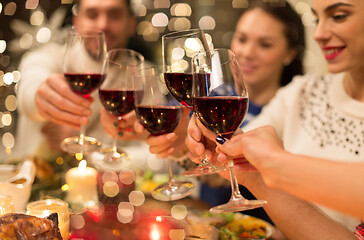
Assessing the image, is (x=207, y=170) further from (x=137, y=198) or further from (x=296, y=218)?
(x=137, y=198)

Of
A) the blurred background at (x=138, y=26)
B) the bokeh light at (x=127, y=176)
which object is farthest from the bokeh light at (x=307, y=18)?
the bokeh light at (x=127, y=176)

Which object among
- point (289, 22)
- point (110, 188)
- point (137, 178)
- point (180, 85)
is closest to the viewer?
point (180, 85)

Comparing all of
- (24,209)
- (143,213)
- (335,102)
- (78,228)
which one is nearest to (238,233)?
(143,213)

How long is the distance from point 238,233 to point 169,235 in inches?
8.1

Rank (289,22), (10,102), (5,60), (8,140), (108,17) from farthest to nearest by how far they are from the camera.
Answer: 1. (8,140)
2. (10,102)
3. (5,60)
4. (289,22)
5. (108,17)

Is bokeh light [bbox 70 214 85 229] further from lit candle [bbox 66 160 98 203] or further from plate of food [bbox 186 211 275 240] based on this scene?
plate of food [bbox 186 211 275 240]

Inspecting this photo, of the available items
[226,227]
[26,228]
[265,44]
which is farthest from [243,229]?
[265,44]

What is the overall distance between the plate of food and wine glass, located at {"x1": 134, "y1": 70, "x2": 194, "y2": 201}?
10 cm

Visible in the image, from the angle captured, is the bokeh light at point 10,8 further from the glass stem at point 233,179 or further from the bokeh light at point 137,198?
the glass stem at point 233,179

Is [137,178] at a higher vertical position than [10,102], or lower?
higher

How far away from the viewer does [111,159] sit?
1.45 metres

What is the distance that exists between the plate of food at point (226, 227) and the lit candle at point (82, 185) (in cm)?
43

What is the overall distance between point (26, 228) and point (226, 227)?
0.58 m

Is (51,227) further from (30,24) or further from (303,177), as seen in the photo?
(30,24)
